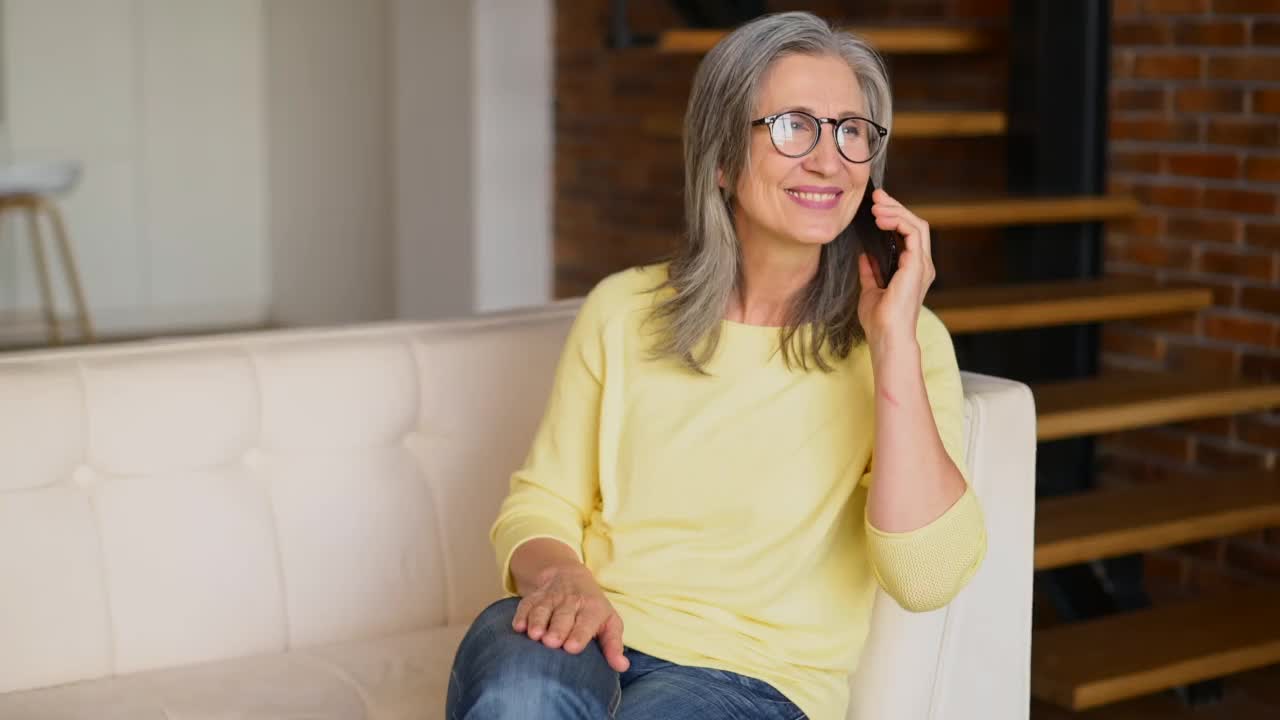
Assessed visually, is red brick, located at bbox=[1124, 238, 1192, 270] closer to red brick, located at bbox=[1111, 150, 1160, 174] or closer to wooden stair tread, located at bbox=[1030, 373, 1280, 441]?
red brick, located at bbox=[1111, 150, 1160, 174]

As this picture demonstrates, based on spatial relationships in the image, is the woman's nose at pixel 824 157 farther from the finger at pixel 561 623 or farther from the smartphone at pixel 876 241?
the finger at pixel 561 623

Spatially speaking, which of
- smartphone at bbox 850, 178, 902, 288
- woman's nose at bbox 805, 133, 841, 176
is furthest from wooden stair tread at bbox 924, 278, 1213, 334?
woman's nose at bbox 805, 133, 841, 176

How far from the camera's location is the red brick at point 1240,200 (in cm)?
357

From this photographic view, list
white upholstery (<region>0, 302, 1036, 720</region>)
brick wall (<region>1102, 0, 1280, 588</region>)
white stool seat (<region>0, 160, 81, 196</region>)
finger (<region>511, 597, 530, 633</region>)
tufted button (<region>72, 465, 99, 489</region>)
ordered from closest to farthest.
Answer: finger (<region>511, 597, 530, 633</region>)
white upholstery (<region>0, 302, 1036, 720</region>)
tufted button (<region>72, 465, 99, 489</region>)
brick wall (<region>1102, 0, 1280, 588</region>)
white stool seat (<region>0, 160, 81, 196</region>)

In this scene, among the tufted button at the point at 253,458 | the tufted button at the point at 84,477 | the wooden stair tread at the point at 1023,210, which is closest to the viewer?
the tufted button at the point at 84,477

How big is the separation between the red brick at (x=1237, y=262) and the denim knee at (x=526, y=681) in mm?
2341

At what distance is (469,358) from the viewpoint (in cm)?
247

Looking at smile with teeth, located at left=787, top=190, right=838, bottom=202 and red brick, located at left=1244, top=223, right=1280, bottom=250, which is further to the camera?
red brick, located at left=1244, top=223, right=1280, bottom=250

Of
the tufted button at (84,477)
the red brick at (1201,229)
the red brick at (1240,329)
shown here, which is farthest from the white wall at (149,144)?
the tufted button at (84,477)

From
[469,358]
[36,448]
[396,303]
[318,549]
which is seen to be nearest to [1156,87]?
[469,358]

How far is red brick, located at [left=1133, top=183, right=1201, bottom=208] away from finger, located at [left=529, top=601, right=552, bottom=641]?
95.6 inches

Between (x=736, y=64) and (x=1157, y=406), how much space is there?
1.80 meters

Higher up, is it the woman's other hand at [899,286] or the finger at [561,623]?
the woman's other hand at [899,286]

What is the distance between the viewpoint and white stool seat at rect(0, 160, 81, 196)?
Answer: 19.2 feet
